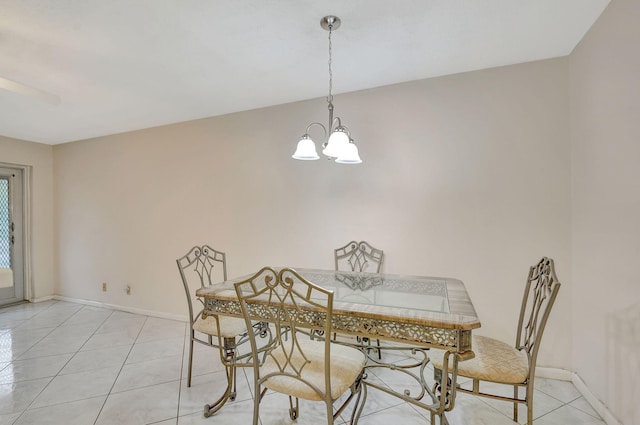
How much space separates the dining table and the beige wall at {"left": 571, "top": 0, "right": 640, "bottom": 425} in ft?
2.70

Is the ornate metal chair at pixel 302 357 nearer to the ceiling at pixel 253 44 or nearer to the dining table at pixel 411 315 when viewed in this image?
the dining table at pixel 411 315

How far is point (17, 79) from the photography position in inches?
99.1

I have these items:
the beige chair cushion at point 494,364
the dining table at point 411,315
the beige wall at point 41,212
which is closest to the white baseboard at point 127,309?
A: the beige wall at point 41,212

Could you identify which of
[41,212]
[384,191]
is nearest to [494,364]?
[384,191]

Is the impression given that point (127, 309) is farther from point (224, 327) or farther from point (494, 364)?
point (494, 364)

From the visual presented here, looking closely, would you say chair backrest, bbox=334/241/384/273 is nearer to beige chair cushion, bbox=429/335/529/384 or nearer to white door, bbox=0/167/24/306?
beige chair cushion, bbox=429/335/529/384

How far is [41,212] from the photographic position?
14.8 ft

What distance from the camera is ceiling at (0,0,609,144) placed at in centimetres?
171

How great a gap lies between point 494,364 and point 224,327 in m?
1.66

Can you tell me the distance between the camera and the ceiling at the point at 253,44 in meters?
1.71

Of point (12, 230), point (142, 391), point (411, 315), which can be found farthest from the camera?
point (12, 230)

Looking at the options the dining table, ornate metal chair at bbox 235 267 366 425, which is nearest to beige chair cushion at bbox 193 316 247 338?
the dining table

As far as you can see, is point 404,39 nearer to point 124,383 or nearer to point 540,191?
point 540,191

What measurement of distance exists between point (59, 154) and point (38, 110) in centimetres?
172
